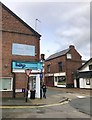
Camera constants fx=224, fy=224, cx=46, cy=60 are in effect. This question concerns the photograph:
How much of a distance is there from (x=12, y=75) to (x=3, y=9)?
24.3 ft

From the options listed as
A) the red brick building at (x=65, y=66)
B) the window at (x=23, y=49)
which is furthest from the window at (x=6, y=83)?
the red brick building at (x=65, y=66)

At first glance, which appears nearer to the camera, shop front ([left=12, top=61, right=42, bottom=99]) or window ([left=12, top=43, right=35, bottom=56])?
shop front ([left=12, top=61, right=42, bottom=99])

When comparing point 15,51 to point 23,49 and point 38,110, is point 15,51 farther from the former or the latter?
point 38,110

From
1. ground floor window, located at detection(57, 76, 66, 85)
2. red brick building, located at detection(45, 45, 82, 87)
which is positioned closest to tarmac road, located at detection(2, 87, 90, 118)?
red brick building, located at detection(45, 45, 82, 87)

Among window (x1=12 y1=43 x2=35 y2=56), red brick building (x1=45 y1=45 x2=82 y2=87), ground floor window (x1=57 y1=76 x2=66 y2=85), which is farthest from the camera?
ground floor window (x1=57 y1=76 x2=66 y2=85)

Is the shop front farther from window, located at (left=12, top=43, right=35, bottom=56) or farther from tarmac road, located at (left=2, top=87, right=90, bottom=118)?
tarmac road, located at (left=2, top=87, right=90, bottom=118)

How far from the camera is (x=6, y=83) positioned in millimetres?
24125

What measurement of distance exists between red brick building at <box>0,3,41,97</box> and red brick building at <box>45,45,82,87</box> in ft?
74.7

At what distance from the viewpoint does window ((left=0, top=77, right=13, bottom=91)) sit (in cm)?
2394

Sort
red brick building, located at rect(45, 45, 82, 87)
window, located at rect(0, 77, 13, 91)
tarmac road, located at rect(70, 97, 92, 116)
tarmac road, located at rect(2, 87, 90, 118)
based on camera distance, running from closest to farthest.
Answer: tarmac road, located at rect(2, 87, 90, 118), tarmac road, located at rect(70, 97, 92, 116), window, located at rect(0, 77, 13, 91), red brick building, located at rect(45, 45, 82, 87)

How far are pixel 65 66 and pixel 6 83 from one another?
83.3 ft

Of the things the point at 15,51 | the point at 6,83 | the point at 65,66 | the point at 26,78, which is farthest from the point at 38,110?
the point at 65,66

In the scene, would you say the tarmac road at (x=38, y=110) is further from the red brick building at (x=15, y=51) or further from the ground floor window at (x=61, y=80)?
the ground floor window at (x=61, y=80)

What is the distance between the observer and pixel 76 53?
50.6 m
